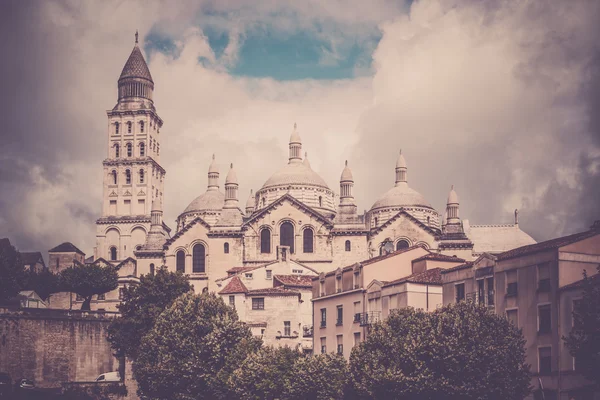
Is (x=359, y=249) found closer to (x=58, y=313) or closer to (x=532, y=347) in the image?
(x=58, y=313)

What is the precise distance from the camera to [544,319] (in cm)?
5741

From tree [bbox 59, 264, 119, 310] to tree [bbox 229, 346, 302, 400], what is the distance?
53931 millimetres

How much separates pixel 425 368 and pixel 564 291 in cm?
826

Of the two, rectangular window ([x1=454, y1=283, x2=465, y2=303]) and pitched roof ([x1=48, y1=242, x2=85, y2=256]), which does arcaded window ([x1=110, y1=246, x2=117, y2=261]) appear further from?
rectangular window ([x1=454, y1=283, x2=465, y2=303])

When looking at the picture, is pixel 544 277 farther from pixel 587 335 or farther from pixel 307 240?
pixel 307 240

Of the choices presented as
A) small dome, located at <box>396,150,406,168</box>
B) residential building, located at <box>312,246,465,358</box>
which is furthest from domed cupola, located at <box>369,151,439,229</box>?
residential building, located at <box>312,246,465,358</box>

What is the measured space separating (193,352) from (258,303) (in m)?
19.5

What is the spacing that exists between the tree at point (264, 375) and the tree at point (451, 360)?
1038 cm

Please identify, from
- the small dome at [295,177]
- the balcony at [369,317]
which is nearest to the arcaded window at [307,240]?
the small dome at [295,177]

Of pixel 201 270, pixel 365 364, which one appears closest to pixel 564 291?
pixel 365 364

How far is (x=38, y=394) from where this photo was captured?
3551 inches

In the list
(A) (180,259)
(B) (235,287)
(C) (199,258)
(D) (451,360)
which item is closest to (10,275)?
(B) (235,287)

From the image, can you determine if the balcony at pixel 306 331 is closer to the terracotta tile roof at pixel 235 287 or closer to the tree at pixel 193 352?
the terracotta tile roof at pixel 235 287

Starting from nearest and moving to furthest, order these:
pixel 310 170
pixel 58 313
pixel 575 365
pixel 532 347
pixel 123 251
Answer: pixel 575 365 < pixel 532 347 < pixel 58 313 < pixel 310 170 < pixel 123 251
